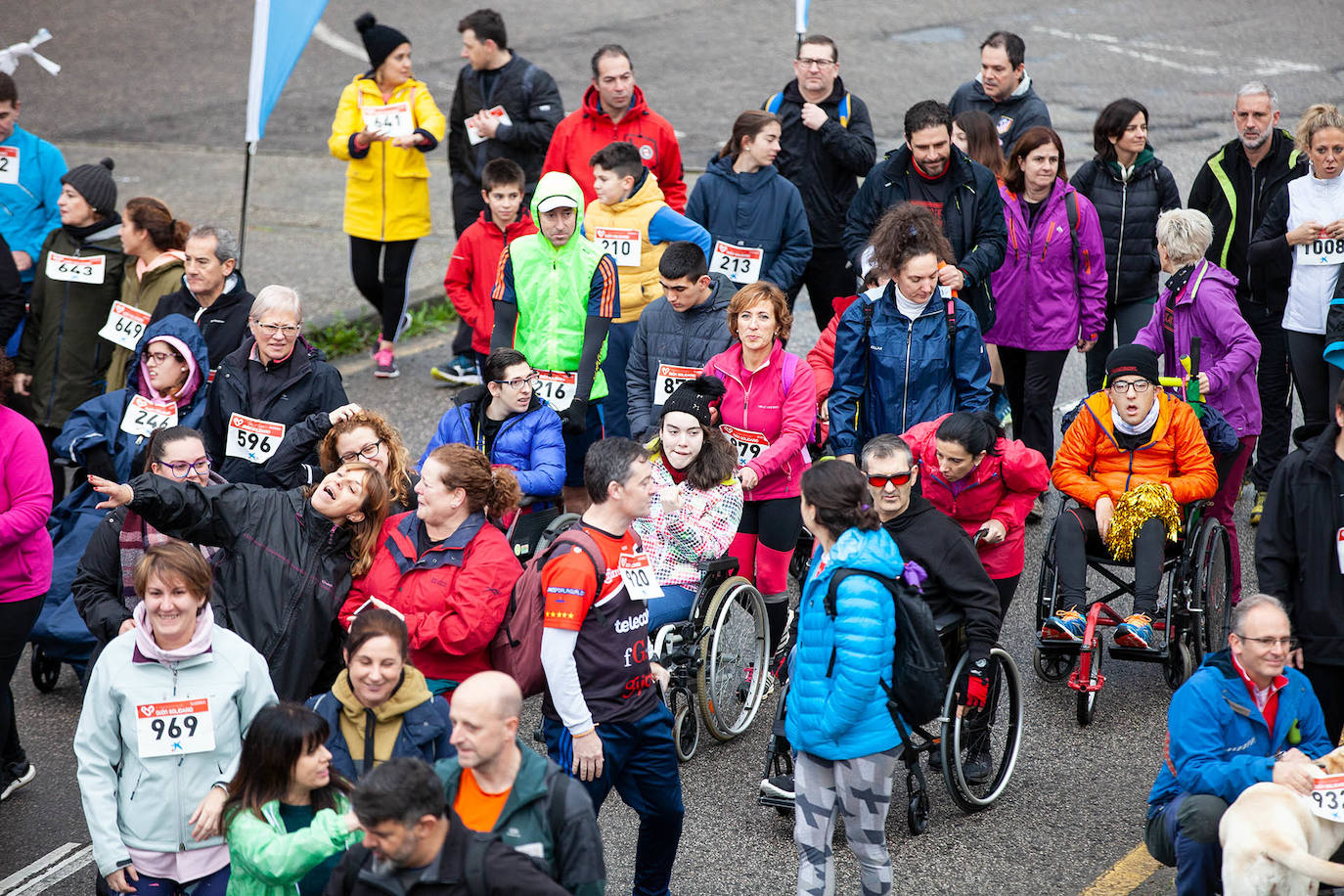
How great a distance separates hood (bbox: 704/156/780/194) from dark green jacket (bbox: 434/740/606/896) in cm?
557

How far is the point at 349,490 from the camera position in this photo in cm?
548

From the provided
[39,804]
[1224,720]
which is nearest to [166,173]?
[39,804]

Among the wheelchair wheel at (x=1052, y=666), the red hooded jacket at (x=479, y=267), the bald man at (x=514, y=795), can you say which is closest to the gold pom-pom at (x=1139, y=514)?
the wheelchair wheel at (x=1052, y=666)

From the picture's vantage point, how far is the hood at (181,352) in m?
7.00

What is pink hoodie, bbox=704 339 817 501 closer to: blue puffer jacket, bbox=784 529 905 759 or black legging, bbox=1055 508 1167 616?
black legging, bbox=1055 508 1167 616

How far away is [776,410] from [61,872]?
12.1 ft

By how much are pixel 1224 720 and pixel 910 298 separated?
2729 millimetres

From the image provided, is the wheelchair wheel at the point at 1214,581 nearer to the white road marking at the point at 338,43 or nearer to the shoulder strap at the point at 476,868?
the shoulder strap at the point at 476,868

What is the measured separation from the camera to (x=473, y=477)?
5355mm

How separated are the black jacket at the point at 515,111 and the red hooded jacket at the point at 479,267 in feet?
5.63

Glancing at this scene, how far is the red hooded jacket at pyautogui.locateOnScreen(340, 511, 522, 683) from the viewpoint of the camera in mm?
5238

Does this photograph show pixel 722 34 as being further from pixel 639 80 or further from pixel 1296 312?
pixel 1296 312

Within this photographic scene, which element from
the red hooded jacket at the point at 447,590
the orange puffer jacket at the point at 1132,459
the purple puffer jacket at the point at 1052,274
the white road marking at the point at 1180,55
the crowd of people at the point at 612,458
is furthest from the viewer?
the white road marking at the point at 1180,55

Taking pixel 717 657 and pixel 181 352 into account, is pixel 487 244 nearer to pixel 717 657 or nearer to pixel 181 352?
pixel 181 352
